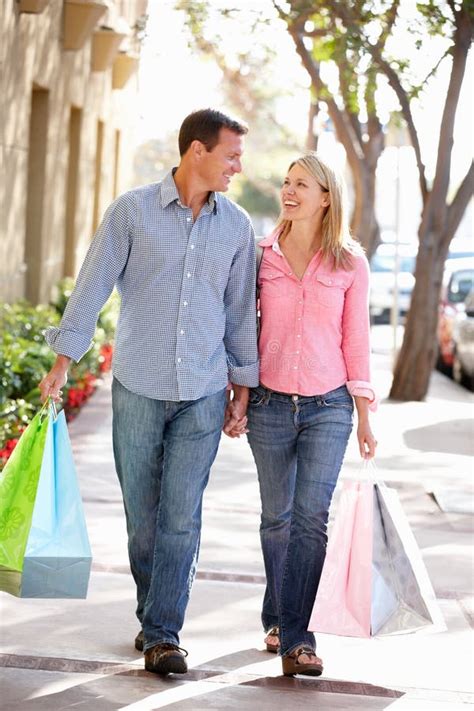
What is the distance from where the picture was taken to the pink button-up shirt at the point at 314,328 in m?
5.33

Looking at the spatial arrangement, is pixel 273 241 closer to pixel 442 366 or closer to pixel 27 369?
pixel 27 369

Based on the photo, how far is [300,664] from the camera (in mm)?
5281

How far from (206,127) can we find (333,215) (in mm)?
550

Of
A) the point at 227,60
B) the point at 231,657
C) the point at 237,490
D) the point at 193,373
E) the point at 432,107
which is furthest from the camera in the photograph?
the point at 227,60

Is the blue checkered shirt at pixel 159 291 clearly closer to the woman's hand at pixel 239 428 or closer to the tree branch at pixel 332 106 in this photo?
the woman's hand at pixel 239 428

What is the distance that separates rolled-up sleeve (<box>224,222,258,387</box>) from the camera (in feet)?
17.5

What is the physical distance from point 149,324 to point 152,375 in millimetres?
176

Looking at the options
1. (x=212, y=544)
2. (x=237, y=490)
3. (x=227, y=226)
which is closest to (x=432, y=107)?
(x=237, y=490)

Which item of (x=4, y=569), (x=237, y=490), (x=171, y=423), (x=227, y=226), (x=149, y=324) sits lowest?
(x=237, y=490)

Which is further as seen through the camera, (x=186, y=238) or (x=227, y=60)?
(x=227, y=60)

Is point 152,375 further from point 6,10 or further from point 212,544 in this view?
point 6,10

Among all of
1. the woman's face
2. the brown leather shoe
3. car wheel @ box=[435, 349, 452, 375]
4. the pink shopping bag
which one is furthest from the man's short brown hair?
car wheel @ box=[435, 349, 452, 375]

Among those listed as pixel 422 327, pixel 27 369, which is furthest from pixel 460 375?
pixel 27 369

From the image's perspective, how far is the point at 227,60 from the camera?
2803 centimetres
